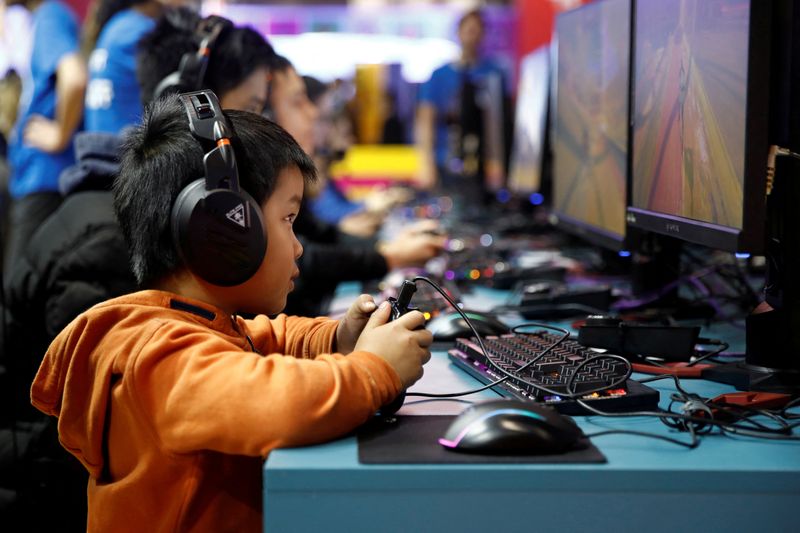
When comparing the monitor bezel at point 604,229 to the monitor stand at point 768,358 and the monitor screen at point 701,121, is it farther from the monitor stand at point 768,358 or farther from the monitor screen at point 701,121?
the monitor stand at point 768,358

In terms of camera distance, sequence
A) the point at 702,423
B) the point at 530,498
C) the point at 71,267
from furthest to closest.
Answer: the point at 71,267 < the point at 702,423 < the point at 530,498

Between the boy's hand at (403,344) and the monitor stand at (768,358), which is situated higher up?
the boy's hand at (403,344)

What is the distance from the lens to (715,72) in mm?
1195

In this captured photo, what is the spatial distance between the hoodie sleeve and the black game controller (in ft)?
0.17

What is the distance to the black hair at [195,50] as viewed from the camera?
76.8 inches

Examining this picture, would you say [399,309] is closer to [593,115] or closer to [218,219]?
[218,219]

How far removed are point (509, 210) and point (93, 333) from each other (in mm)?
3088

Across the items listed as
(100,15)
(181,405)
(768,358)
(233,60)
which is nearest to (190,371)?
(181,405)

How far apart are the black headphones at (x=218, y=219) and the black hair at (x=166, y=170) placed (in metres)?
0.04

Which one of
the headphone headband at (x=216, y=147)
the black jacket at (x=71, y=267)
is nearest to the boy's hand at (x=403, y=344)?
the headphone headband at (x=216, y=147)

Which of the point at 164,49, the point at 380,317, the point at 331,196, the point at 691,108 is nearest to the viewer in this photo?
the point at 380,317

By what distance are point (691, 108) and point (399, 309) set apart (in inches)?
21.1

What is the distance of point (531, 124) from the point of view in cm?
336

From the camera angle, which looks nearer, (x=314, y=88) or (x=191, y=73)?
(x=191, y=73)
